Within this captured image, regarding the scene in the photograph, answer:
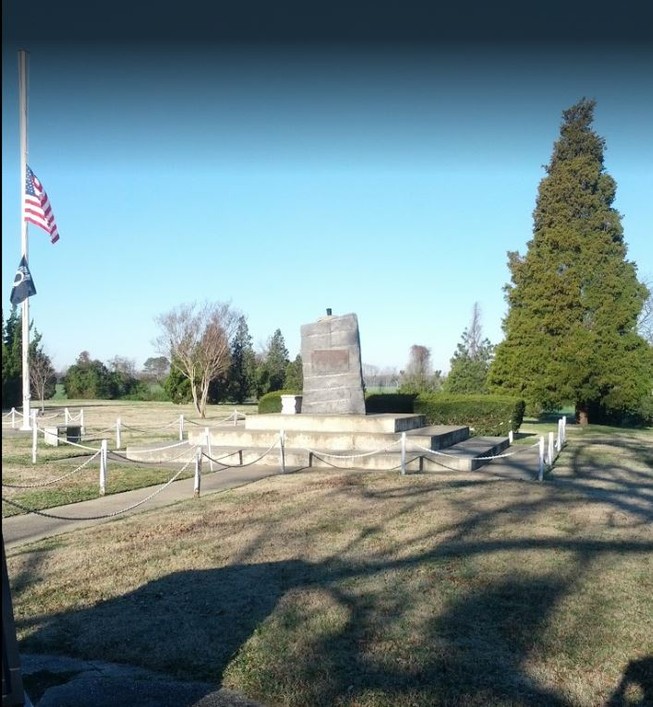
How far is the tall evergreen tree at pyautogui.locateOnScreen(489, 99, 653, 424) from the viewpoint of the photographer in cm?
3059

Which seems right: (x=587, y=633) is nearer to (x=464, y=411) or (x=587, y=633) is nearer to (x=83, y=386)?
(x=464, y=411)

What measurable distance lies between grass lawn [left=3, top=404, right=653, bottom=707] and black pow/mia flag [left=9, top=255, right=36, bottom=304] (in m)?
12.8

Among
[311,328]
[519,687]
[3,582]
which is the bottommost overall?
[519,687]

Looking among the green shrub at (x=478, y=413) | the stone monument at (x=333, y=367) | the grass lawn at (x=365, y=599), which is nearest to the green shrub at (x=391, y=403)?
the green shrub at (x=478, y=413)

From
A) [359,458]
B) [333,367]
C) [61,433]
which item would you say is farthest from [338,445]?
[61,433]

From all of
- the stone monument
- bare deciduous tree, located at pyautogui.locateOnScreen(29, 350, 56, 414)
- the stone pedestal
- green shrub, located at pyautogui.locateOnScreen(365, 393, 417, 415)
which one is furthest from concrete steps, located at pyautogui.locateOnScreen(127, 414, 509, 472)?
bare deciduous tree, located at pyautogui.locateOnScreen(29, 350, 56, 414)

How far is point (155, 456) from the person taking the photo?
52.0ft

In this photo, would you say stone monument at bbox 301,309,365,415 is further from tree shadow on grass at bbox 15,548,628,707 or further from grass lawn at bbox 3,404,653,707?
tree shadow on grass at bbox 15,548,628,707

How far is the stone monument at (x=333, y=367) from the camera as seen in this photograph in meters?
17.2

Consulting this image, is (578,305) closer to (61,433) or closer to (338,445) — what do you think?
(338,445)

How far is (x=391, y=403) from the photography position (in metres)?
22.8

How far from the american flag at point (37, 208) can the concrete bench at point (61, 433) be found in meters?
5.47

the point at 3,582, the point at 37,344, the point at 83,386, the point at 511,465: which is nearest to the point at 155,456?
the point at 511,465

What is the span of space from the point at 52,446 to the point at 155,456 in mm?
4400
